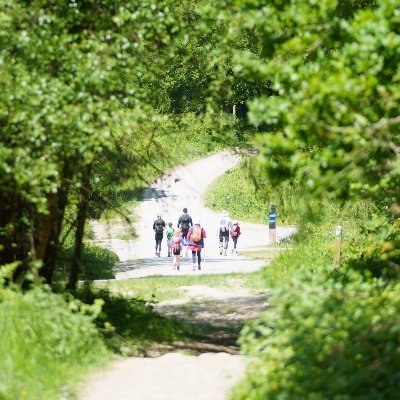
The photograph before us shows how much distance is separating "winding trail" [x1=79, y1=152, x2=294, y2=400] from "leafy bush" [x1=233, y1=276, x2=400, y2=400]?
649 mm

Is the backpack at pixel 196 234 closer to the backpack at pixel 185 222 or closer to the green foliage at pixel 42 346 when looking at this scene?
the backpack at pixel 185 222

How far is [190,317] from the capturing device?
675 inches

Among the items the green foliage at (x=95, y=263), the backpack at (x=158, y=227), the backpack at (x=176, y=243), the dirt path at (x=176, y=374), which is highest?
the backpack at (x=158, y=227)

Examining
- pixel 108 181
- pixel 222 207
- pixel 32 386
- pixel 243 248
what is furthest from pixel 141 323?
pixel 222 207

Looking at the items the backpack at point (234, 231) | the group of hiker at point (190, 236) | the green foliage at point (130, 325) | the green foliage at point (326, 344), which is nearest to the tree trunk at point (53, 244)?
the green foliage at point (130, 325)

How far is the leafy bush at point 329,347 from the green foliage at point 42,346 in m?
1.92

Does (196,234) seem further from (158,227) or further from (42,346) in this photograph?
(42,346)

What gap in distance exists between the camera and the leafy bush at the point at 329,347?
272 inches

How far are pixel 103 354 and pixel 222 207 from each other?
109 feet

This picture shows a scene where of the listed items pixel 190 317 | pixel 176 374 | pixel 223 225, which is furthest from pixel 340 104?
pixel 223 225

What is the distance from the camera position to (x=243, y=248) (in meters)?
33.6

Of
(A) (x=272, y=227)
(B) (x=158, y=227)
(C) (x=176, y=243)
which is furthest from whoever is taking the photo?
(A) (x=272, y=227)

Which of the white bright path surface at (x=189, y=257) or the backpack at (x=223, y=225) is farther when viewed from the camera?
the backpack at (x=223, y=225)

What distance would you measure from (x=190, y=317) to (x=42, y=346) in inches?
309
